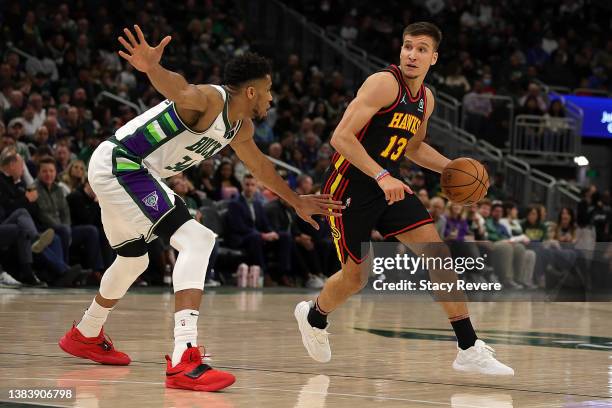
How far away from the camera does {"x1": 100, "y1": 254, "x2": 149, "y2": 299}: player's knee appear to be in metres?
6.65

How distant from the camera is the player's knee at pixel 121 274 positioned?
665 centimetres

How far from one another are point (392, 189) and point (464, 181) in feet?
3.21

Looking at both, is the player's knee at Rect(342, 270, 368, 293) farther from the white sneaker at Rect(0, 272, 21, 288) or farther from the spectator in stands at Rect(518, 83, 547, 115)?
the spectator in stands at Rect(518, 83, 547, 115)

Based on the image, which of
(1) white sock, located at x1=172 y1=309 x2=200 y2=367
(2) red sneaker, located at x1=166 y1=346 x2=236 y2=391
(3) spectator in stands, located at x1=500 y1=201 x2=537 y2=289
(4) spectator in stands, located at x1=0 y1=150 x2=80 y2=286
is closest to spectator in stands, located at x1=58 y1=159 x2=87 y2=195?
(4) spectator in stands, located at x1=0 y1=150 x2=80 y2=286

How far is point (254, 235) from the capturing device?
15.3 metres

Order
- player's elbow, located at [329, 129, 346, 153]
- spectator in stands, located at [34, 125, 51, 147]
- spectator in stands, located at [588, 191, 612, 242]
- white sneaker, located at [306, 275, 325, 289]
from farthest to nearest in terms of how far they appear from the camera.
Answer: spectator in stands, located at [588, 191, 612, 242], white sneaker, located at [306, 275, 325, 289], spectator in stands, located at [34, 125, 51, 147], player's elbow, located at [329, 129, 346, 153]

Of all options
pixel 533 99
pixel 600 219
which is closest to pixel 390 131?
pixel 600 219

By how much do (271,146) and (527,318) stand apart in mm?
7232

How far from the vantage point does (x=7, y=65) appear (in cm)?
1650

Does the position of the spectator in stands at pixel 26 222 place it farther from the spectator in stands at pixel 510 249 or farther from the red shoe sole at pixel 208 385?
the red shoe sole at pixel 208 385

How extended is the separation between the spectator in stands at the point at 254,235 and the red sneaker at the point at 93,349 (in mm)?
8368

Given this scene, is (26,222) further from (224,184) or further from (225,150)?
(225,150)

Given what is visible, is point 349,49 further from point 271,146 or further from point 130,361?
point 130,361

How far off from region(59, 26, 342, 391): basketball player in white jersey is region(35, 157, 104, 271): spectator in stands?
266 inches
